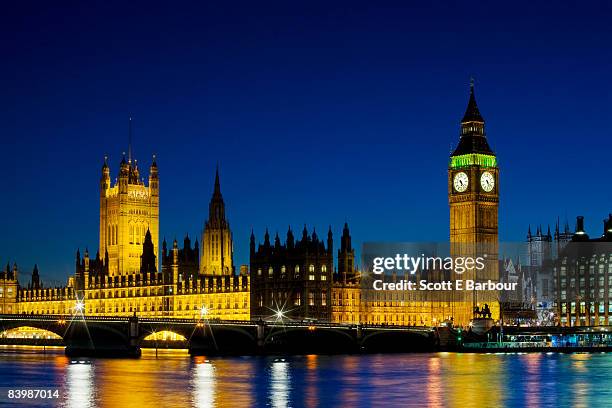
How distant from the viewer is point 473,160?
555ft

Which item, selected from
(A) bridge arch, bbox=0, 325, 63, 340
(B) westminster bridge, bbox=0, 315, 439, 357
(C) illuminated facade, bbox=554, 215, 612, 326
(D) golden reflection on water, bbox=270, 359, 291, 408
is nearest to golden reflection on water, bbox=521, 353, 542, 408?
(D) golden reflection on water, bbox=270, 359, 291, 408

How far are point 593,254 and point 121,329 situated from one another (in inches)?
3265

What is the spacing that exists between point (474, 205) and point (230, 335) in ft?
138

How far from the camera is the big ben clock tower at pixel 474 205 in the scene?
166875 mm

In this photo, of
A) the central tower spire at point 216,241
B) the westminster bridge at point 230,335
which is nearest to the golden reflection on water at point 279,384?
the westminster bridge at point 230,335

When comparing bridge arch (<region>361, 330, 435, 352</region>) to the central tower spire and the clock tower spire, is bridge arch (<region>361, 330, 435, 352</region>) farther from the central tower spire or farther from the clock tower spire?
the central tower spire

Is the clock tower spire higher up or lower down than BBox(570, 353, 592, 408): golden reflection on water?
higher up

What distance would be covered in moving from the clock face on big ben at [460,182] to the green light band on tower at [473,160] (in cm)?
132

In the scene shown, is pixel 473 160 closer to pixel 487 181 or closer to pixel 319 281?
pixel 487 181

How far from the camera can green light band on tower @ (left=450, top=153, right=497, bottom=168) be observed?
169125mm

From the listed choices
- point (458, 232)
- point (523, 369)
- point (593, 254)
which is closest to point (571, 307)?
point (593, 254)

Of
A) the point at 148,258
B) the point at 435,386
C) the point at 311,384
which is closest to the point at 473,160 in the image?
the point at 148,258

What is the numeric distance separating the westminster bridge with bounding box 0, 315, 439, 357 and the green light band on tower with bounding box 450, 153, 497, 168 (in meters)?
A: 28.7

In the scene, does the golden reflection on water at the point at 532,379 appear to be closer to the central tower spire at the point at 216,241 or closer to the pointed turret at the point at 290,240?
the pointed turret at the point at 290,240
